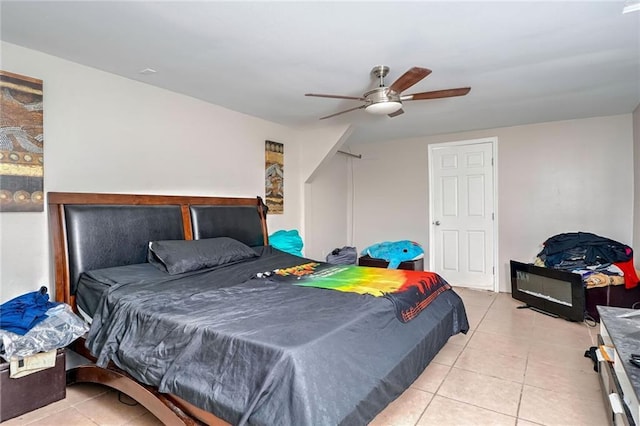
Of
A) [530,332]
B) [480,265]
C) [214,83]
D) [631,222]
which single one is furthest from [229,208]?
[631,222]

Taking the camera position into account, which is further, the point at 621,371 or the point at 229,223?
the point at 229,223

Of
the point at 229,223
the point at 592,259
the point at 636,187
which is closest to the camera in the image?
the point at 229,223

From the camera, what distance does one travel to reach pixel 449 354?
2.77 meters

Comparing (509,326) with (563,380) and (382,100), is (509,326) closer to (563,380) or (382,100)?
(563,380)

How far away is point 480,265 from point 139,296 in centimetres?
453

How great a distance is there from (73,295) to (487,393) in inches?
115

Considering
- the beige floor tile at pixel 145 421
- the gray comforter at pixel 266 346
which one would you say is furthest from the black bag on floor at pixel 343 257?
the beige floor tile at pixel 145 421

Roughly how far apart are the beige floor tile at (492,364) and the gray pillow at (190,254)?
208 cm

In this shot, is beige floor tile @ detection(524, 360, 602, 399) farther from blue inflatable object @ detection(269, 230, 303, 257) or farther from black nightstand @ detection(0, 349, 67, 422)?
black nightstand @ detection(0, 349, 67, 422)

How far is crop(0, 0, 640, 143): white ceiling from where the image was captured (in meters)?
1.94

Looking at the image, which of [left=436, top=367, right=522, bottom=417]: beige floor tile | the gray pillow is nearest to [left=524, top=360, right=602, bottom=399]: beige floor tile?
[left=436, top=367, right=522, bottom=417]: beige floor tile

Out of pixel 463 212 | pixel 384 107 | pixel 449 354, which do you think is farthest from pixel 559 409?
pixel 463 212

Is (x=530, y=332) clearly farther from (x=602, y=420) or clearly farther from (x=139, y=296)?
(x=139, y=296)

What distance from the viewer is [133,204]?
2.89 metres
